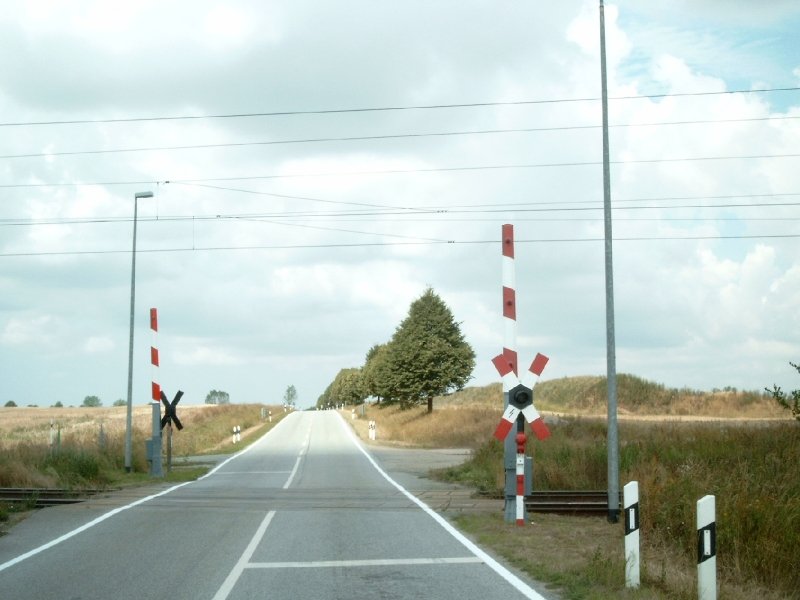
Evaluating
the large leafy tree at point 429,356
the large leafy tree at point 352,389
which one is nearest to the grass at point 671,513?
the large leafy tree at point 429,356

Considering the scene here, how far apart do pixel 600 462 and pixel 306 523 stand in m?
9.48

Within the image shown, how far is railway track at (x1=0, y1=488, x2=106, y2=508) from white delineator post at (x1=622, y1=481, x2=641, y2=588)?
1322 centimetres

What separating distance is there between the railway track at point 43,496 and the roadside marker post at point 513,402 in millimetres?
9852

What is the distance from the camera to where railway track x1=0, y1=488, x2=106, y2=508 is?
1903 centimetres

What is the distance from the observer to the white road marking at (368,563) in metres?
11.0

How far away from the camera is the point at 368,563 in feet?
36.6

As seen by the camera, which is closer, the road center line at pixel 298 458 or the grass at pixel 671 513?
the grass at pixel 671 513

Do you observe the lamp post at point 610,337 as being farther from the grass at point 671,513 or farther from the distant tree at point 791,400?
the distant tree at point 791,400

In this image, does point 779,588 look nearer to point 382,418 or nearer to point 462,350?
point 462,350

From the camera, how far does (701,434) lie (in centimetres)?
2531

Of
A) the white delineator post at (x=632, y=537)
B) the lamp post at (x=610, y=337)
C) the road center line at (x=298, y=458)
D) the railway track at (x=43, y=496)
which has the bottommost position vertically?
the road center line at (x=298, y=458)

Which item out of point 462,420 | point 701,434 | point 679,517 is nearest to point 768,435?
point 701,434

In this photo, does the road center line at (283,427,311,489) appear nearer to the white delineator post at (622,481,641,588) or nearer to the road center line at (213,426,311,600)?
the road center line at (213,426,311,600)

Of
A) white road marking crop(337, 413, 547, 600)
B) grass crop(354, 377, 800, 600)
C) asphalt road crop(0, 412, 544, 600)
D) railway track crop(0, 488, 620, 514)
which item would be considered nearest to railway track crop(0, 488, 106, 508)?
railway track crop(0, 488, 620, 514)
